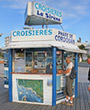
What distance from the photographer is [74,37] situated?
231 inches

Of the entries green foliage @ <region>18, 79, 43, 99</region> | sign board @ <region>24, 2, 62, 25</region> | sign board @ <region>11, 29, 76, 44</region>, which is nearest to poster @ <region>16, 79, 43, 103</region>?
green foliage @ <region>18, 79, 43, 99</region>

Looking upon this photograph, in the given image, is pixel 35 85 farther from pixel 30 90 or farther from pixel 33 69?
pixel 33 69

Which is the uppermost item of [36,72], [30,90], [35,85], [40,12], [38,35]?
[40,12]

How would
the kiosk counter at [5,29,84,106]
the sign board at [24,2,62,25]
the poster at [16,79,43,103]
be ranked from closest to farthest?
the kiosk counter at [5,29,84,106]
the poster at [16,79,43,103]
the sign board at [24,2,62,25]

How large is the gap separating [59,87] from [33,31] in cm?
216

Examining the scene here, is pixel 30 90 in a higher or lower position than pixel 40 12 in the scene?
lower

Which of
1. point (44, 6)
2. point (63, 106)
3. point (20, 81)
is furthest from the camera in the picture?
point (44, 6)

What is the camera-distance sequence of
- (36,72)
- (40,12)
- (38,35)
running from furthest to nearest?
(40,12) < (36,72) < (38,35)

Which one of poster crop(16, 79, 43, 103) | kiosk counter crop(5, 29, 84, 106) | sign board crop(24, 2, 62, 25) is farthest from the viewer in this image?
sign board crop(24, 2, 62, 25)

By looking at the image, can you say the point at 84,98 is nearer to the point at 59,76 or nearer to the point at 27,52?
the point at 59,76

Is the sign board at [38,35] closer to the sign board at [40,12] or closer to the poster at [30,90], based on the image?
the sign board at [40,12]

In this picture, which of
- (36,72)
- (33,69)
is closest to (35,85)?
(36,72)

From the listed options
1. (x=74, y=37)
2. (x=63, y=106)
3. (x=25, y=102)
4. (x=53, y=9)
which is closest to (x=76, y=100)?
(x=63, y=106)

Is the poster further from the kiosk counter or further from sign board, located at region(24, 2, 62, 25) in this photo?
sign board, located at region(24, 2, 62, 25)
